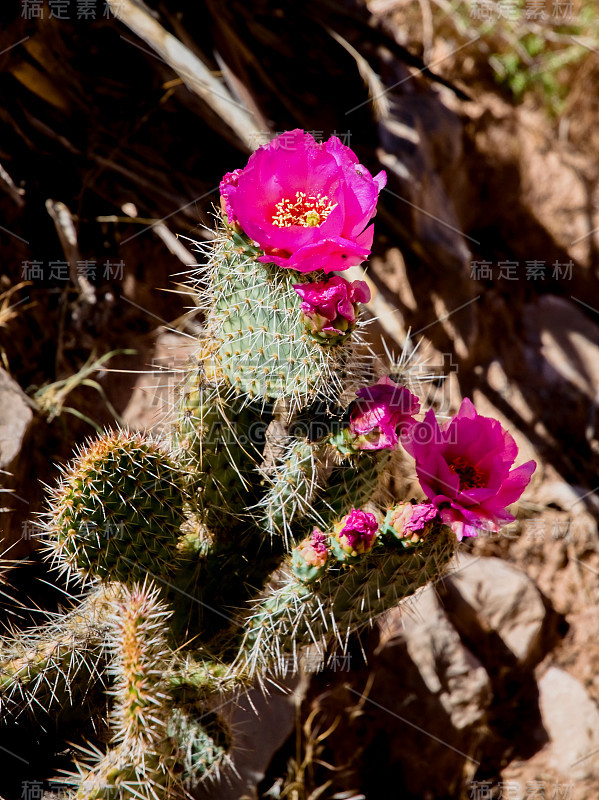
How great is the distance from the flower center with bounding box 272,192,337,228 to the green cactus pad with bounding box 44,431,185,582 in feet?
1.66

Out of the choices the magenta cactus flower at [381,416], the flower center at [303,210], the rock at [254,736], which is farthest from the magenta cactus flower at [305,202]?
the rock at [254,736]

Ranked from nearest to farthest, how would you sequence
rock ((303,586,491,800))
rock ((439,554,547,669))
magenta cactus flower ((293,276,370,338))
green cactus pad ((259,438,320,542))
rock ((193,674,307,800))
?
magenta cactus flower ((293,276,370,338)), green cactus pad ((259,438,320,542)), rock ((193,674,307,800)), rock ((303,586,491,800)), rock ((439,554,547,669))

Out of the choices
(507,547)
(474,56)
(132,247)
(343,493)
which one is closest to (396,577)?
(343,493)

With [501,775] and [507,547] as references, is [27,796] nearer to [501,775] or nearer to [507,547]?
[501,775]

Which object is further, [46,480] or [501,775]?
[501,775]

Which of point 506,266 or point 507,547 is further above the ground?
point 506,266

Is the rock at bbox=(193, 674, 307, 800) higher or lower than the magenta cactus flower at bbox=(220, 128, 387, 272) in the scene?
lower

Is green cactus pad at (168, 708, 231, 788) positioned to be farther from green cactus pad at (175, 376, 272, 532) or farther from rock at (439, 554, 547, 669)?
rock at (439, 554, 547, 669)

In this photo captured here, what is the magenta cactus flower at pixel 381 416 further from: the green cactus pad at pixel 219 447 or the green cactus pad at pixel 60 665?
the green cactus pad at pixel 60 665

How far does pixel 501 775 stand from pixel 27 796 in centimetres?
142

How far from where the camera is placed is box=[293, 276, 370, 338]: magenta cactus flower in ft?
3.86

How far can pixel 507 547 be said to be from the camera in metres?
2.47

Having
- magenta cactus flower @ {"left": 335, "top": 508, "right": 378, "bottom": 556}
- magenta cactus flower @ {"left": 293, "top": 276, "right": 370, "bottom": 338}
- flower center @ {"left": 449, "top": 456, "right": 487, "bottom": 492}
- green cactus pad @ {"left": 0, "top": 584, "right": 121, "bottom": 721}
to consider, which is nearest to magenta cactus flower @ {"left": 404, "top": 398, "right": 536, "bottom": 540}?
flower center @ {"left": 449, "top": 456, "right": 487, "bottom": 492}

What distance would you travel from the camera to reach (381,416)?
1293 millimetres
